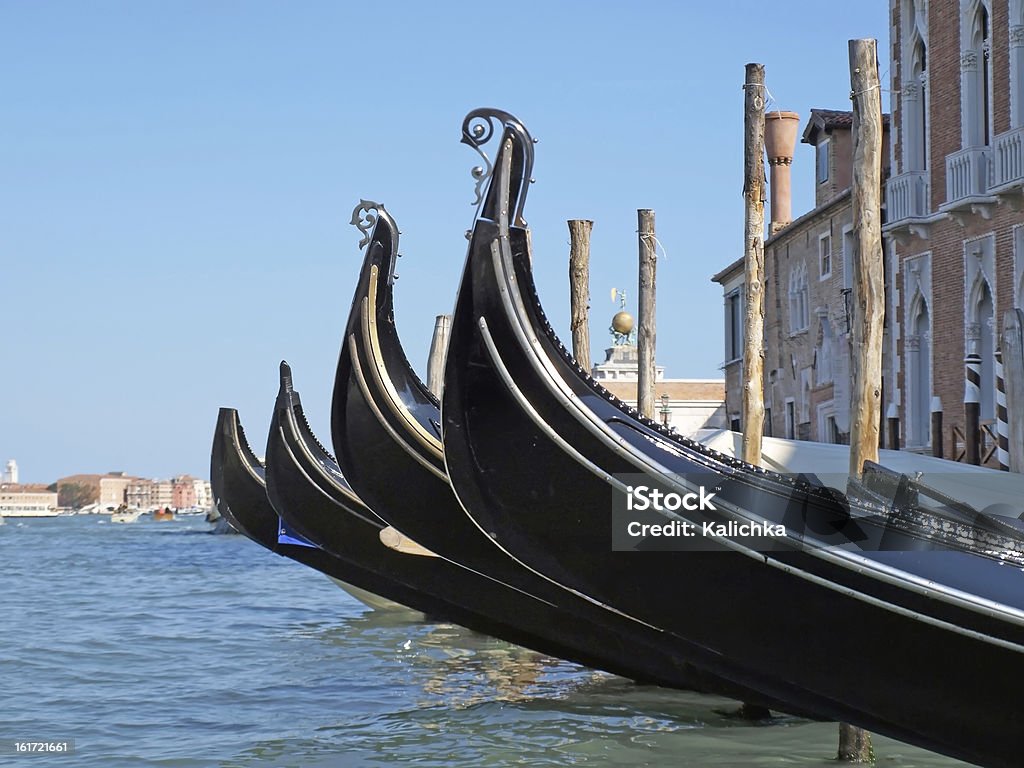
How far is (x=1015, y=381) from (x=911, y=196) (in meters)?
5.29

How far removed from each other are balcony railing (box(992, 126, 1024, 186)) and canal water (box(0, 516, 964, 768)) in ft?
16.9

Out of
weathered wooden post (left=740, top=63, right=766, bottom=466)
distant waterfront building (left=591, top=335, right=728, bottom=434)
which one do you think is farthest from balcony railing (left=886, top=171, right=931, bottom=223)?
distant waterfront building (left=591, top=335, right=728, bottom=434)

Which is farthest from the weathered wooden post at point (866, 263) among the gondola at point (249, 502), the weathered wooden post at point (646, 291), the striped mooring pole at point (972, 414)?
the weathered wooden post at point (646, 291)

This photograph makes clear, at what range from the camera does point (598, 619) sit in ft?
17.2

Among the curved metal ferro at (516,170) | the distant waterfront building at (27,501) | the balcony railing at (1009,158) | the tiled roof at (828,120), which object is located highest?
the tiled roof at (828,120)

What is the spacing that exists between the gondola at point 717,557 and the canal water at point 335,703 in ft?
6.10

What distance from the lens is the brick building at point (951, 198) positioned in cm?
1141

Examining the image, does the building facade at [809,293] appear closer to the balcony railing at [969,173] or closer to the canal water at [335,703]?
the balcony railing at [969,173]

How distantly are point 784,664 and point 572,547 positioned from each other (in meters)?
0.74

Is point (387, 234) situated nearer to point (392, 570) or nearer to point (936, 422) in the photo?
point (392, 570)

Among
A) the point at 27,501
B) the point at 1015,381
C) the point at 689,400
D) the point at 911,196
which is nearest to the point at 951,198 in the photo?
the point at 911,196

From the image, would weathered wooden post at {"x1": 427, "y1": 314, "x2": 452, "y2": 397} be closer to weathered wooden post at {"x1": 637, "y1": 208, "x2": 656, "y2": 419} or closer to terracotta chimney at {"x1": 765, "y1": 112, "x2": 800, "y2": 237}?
weathered wooden post at {"x1": 637, "y1": 208, "x2": 656, "y2": 419}

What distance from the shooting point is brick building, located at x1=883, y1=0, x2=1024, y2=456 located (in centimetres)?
1141

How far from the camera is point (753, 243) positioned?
9.26m
